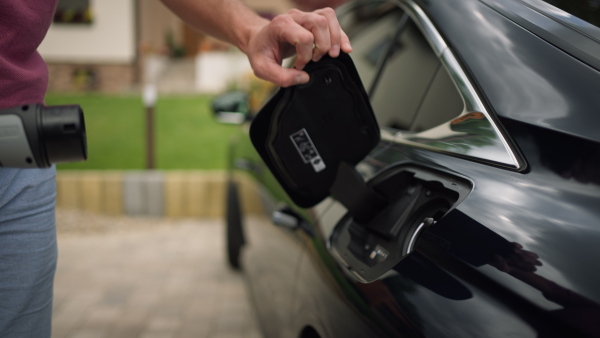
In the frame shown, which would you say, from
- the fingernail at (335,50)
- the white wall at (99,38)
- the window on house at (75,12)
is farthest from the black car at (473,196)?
the window on house at (75,12)

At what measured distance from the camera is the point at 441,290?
911 mm

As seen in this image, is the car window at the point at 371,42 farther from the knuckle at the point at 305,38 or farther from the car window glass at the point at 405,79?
Result: the knuckle at the point at 305,38

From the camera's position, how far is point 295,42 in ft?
3.79

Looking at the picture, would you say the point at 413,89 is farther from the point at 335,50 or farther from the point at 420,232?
the point at 420,232

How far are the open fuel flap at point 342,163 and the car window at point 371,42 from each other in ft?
1.89

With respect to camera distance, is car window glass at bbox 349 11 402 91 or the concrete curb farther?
the concrete curb

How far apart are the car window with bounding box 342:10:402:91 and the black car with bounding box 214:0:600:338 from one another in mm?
126

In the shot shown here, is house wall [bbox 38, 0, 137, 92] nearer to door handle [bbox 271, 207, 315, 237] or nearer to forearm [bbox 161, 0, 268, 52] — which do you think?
door handle [bbox 271, 207, 315, 237]

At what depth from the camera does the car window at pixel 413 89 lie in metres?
1.39

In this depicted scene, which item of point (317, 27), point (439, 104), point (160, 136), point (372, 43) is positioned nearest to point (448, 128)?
point (439, 104)

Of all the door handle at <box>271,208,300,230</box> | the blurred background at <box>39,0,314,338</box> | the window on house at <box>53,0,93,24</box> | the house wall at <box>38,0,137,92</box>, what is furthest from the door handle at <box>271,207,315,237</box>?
the window on house at <box>53,0,93,24</box>

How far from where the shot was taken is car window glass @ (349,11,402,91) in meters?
1.90

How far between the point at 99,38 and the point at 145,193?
11.2 metres

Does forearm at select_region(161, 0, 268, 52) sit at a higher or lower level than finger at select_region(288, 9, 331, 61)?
lower
